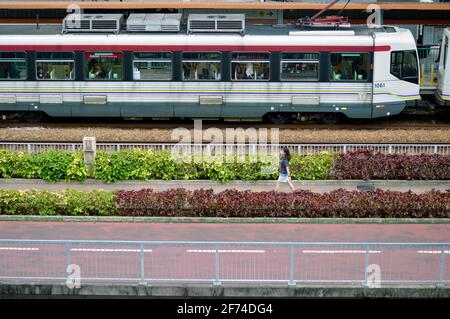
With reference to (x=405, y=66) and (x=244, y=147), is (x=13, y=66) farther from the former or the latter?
(x=405, y=66)

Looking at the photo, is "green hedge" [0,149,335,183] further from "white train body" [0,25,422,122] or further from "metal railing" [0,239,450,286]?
"metal railing" [0,239,450,286]

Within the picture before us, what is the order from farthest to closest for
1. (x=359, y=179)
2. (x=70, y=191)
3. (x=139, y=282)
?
(x=359, y=179) < (x=70, y=191) < (x=139, y=282)

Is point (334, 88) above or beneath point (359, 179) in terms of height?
above

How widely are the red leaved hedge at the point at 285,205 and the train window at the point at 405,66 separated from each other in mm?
8532

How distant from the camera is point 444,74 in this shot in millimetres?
30328

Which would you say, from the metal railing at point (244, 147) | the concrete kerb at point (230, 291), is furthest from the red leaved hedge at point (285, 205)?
the concrete kerb at point (230, 291)

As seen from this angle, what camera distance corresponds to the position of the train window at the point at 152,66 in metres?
28.4

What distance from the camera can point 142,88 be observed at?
94.3 feet

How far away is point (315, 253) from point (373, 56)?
41.8ft

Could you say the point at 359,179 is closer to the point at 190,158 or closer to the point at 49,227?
the point at 190,158

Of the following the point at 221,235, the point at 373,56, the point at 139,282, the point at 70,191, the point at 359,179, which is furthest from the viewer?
the point at 373,56

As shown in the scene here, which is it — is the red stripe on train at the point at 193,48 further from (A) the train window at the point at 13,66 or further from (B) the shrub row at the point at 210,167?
(B) the shrub row at the point at 210,167

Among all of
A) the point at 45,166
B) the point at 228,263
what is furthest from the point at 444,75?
the point at 228,263

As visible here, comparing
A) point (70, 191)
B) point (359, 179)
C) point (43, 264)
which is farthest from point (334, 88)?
point (43, 264)
